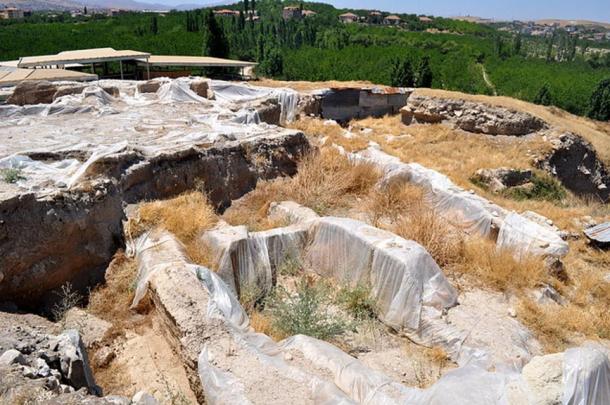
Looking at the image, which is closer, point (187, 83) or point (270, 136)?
point (270, 136)

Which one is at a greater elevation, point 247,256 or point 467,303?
Result: point 247,256

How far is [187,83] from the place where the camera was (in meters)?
13.8

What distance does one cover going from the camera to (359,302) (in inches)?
215

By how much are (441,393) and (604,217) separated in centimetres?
796

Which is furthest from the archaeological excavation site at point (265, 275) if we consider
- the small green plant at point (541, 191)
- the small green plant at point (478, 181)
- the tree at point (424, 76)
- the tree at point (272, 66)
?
the tree at point (272, 66)

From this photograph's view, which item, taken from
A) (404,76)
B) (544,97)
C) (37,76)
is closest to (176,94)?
(37,76)

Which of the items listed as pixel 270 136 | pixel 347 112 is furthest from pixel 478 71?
pixel 270 136

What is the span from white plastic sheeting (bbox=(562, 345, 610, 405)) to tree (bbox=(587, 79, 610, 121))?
30.9m

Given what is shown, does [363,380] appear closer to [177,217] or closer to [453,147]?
[177,217]

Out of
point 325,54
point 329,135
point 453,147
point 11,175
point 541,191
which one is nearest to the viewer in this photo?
point 11,175

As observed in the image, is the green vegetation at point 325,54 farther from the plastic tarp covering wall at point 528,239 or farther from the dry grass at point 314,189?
the plastic tarp covering wall at point 528,239

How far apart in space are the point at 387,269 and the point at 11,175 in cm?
450

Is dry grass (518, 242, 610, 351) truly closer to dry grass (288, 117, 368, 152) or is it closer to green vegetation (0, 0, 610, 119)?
dry grass (288, 117, 368, 152)

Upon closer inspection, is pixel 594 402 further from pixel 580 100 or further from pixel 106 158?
pixel 580 100
